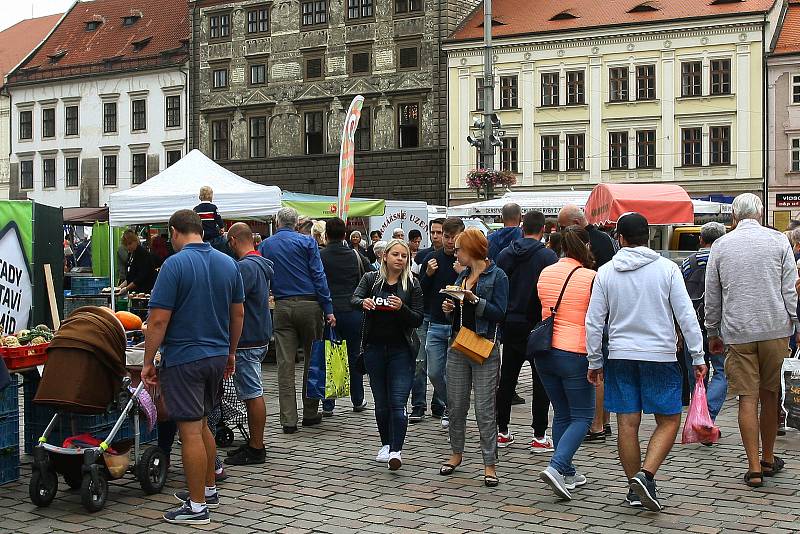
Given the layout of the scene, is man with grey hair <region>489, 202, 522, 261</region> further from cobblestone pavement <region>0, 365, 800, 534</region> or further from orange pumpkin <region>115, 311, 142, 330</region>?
orange pumpkin <region>115, 311, 142, 330</region>

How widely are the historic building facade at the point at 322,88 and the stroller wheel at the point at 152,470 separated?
131 ft

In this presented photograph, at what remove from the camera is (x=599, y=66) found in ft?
145

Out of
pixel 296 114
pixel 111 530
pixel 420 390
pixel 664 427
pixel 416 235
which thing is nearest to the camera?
pixel 111 530

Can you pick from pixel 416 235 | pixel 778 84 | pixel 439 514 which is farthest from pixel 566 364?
pixel 778 84

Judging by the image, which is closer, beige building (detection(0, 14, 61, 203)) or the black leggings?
the black leggings

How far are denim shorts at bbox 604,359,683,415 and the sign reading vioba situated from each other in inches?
232

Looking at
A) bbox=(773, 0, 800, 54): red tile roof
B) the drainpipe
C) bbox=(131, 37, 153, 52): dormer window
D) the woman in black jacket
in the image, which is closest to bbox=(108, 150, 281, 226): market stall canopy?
the woman in black jacket

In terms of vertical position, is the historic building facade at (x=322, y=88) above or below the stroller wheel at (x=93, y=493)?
above

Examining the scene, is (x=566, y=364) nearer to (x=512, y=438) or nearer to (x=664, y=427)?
(x=664, y=427)

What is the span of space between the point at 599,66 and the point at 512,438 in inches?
1449

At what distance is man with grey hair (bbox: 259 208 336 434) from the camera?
392 inches

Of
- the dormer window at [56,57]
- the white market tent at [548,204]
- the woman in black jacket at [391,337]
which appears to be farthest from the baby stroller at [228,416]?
the dormer window at [56,57]

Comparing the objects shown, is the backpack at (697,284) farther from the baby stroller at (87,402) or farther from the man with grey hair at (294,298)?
the baby stroller at (87,402)

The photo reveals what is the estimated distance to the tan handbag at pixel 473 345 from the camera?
7.85 metres
